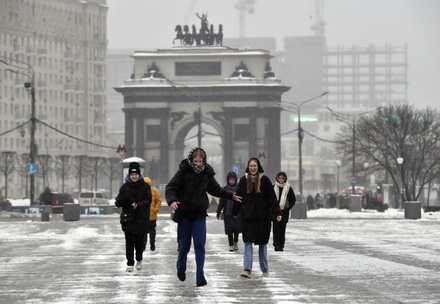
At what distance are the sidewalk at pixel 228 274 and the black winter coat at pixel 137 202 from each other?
2.55ft

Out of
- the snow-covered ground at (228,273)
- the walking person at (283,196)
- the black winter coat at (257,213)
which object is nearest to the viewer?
the snow-covered ground at (228,273)

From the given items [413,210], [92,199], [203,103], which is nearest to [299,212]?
[413,210]

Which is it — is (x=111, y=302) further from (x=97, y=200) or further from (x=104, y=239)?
(x=97, y=200)

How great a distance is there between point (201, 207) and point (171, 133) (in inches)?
5228

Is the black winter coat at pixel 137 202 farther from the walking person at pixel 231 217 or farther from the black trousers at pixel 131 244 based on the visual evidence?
the walking person at pixel 231 217

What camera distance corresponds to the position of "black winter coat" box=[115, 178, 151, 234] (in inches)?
1161

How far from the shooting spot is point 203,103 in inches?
6348

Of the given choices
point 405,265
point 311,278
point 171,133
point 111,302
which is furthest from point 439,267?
point 171,133

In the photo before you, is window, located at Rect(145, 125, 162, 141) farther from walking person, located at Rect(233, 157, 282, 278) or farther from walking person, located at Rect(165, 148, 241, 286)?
walking person, located at Rect(165, 148, 241, 286)

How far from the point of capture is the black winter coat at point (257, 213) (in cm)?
2830

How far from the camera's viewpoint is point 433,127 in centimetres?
11812

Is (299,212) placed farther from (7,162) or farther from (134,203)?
(7,162)

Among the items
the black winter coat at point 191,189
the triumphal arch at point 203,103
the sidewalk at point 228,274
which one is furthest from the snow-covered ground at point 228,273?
the triumphal arch at point 203,103

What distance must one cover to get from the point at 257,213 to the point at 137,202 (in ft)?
7.69
